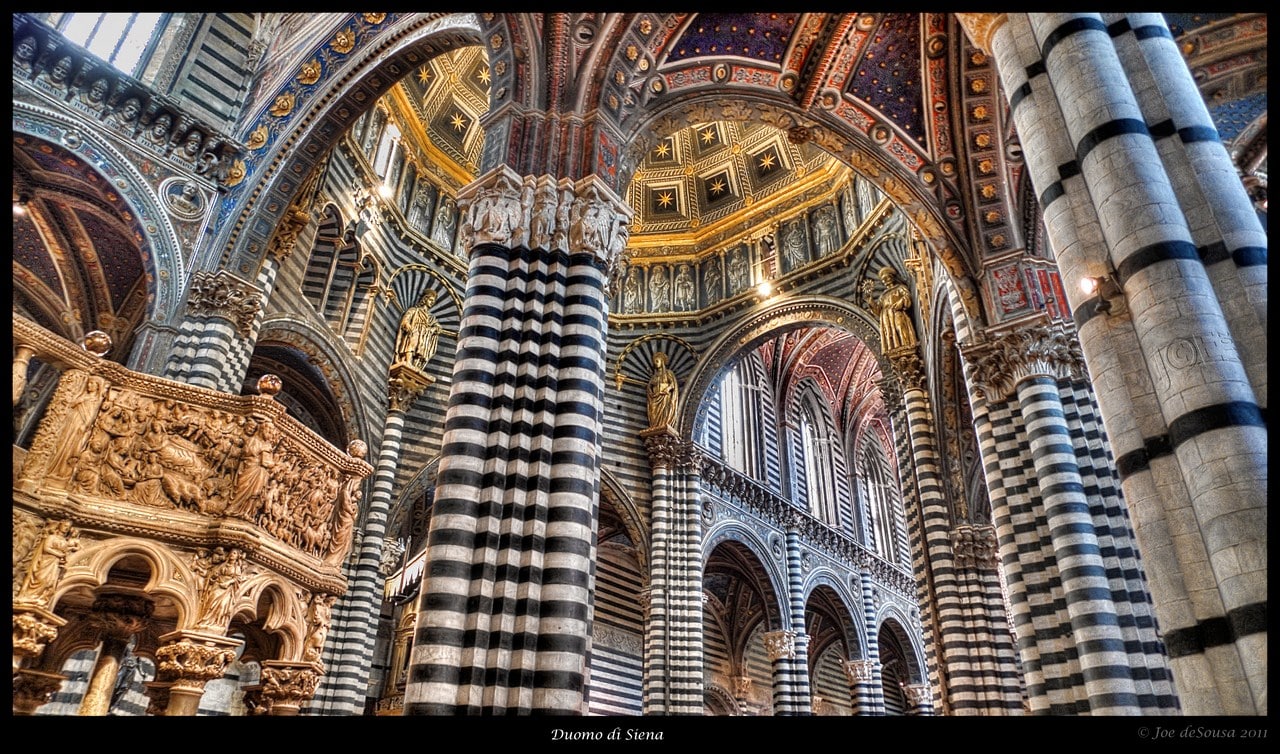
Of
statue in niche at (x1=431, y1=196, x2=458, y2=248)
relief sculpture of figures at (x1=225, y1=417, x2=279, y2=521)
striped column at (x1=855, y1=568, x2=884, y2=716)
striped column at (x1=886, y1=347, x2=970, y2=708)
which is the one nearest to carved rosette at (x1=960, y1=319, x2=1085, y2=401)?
striped column at (x1=886, y1=347, x2=970, y2=708)

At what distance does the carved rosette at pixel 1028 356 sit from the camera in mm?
11617

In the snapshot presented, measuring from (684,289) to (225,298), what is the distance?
13.3m

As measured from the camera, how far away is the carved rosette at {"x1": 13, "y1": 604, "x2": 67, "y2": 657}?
5289 millimetres

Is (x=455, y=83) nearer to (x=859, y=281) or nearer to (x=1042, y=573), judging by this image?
(x=859, y=281)

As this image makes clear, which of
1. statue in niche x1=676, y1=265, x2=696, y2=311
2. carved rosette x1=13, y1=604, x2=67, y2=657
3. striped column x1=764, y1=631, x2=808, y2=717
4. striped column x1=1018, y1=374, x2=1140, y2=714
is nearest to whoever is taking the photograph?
carved rosette x1=13, y1=604, x2=67, y2=657

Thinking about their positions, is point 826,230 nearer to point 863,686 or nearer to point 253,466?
point 863,686

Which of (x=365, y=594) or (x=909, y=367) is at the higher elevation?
(x=909, y=367)

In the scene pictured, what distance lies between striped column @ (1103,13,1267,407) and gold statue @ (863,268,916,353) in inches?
448

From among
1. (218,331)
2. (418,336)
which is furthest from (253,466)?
(418,336)

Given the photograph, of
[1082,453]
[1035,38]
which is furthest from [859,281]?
[1035,38]

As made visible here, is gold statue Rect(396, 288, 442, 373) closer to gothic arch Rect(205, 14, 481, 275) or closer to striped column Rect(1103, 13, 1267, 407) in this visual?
gothic arch Rect(205, 14, 481, 275)

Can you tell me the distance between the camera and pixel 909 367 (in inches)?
676

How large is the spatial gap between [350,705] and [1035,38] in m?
13.9
